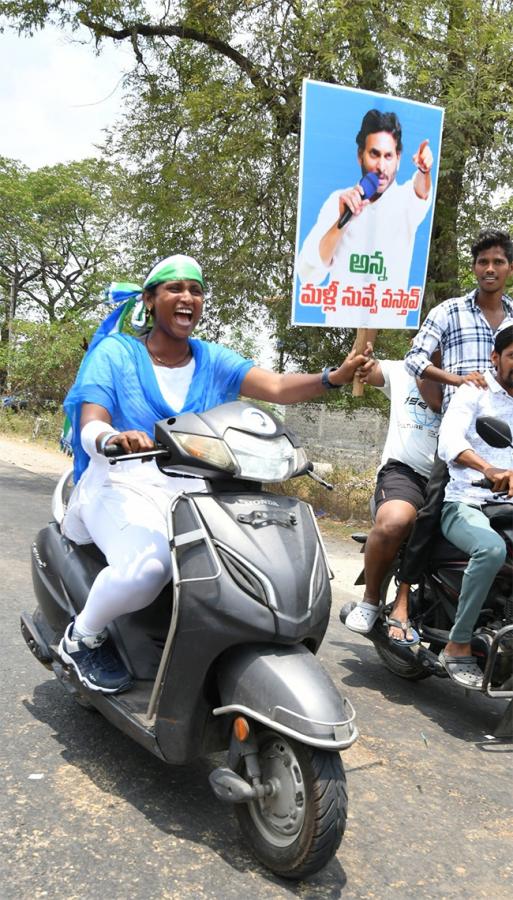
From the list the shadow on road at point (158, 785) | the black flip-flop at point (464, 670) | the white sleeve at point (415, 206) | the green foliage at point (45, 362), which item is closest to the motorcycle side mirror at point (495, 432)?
the black flip-flop at point (464, 670)

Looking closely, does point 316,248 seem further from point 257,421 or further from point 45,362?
point 45,362

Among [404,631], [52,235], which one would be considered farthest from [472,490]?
[52,235]

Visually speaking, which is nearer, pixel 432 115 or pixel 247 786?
pixel 247 786

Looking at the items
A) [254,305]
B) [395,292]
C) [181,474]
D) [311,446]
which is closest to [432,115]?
[395,292]

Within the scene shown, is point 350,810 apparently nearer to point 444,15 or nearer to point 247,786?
point 247,786

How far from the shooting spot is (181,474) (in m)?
2.89

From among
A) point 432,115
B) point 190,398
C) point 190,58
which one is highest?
point 190,58

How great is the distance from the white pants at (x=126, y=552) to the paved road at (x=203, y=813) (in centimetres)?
57

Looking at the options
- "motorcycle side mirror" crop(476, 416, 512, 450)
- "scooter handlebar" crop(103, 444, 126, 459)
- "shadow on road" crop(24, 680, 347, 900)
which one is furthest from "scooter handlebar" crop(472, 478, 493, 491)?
"scooter handlebar" crop(103, 444, 126, 459)

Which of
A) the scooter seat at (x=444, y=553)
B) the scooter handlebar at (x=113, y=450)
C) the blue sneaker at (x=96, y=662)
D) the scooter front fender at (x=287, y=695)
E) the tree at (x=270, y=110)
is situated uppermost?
the tree at (x=270, y=110)

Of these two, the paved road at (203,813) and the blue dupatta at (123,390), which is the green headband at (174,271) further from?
the paved road at (203,813)

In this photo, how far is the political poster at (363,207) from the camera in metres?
4.75

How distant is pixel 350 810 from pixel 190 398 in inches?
62.4

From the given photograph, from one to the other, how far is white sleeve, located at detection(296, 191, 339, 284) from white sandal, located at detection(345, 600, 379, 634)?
184 cm
